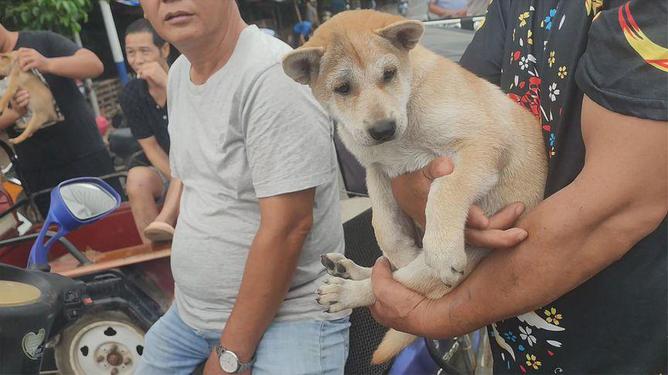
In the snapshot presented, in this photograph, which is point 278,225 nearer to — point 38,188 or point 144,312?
point 144,312

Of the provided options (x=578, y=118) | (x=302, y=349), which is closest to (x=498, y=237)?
(x=578, y=118)

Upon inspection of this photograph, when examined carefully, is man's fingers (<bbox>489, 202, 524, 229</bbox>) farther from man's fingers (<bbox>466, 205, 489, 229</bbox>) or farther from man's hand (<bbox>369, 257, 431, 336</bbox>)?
man's hand (<bbox>369, 257, 431, 336</bbox>)

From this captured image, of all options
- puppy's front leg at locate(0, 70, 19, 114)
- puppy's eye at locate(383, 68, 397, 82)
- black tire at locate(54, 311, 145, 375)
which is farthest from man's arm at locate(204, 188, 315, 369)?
puppy's front leg at locate(0, 70, 19, 114)

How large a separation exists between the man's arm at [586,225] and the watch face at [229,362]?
92 cm

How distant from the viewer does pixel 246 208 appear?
2.13 m

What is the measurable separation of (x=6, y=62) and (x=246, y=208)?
3.15 metres

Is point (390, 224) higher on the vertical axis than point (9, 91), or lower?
higher

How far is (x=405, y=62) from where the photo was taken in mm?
1813

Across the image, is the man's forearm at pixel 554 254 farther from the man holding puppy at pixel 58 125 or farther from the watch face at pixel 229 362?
the man holding puppy at pixel 58 125

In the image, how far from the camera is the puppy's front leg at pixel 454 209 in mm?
1503

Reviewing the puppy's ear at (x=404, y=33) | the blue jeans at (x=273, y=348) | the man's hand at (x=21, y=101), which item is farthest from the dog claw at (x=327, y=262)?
the man's hand at (x=21, y=101)

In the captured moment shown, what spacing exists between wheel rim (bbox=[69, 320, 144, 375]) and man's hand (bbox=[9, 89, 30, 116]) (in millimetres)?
1895

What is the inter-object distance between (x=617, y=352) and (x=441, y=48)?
3.44m

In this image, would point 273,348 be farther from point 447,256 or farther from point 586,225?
point 586,225
